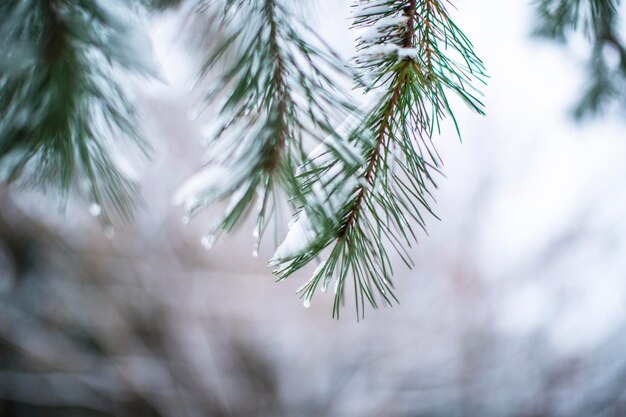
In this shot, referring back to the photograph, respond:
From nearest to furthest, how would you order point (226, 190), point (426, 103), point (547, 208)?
point (226, 190), point (426, 103), point (547, 208)

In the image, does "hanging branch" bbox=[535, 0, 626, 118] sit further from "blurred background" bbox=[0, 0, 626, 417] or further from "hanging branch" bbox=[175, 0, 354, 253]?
"blurred background" bbox=[0, 0, 626, 417]

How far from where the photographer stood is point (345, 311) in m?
2.71

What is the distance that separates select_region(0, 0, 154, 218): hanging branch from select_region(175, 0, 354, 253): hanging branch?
75 millimetres

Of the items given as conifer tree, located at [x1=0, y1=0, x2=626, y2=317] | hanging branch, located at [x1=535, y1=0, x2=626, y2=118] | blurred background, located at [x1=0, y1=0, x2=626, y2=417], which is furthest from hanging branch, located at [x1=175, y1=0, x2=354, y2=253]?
blurred background, located at [x1=0, y1=0, x2=626, y2=417]

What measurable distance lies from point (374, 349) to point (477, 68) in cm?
249

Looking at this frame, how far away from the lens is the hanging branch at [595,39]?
75 cm

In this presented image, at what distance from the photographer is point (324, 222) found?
1.00 feet

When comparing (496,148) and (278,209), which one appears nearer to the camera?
(278,209)

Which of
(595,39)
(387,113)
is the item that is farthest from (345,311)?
(387,113)

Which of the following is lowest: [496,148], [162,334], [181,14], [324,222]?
[324,222]

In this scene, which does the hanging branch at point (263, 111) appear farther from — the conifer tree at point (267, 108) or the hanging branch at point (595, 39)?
the hanging branch at point (595, 39)

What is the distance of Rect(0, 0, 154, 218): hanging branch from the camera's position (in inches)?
12.5

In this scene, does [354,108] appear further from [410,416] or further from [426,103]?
[410,416]

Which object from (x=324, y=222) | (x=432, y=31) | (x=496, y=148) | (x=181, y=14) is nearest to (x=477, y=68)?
(x=432, y=31)
